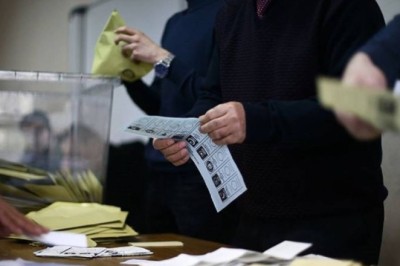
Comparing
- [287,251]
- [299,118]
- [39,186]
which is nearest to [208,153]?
[299,118]

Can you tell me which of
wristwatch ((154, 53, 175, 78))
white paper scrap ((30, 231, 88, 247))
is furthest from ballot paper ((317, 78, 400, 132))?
wristwatch ((154, 53, 175, 78))

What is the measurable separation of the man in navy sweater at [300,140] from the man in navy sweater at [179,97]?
13.9 inches

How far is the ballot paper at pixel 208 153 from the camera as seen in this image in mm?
1374

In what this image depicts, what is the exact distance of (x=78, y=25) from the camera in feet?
12.1

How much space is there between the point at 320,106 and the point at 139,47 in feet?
2.52

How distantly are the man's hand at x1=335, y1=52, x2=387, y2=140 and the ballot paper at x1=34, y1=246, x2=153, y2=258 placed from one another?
0.71m

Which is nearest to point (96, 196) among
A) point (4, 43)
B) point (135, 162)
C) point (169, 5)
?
point (135, 162)

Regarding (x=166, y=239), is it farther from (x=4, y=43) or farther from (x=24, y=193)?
(x=4, y=43)

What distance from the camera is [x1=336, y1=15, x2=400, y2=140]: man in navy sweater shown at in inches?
31.1

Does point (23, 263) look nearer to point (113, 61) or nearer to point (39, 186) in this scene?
point (39, 186)

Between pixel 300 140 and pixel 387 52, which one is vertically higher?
pixel 387 52

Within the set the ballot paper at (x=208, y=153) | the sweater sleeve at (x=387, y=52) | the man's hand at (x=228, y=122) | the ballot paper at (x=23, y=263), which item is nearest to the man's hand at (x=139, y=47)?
the ballot paper at (x=208, y=153)

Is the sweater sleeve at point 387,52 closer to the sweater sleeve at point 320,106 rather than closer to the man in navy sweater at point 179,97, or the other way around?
the sweater sleeve at point 320,106

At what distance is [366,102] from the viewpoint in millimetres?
684
